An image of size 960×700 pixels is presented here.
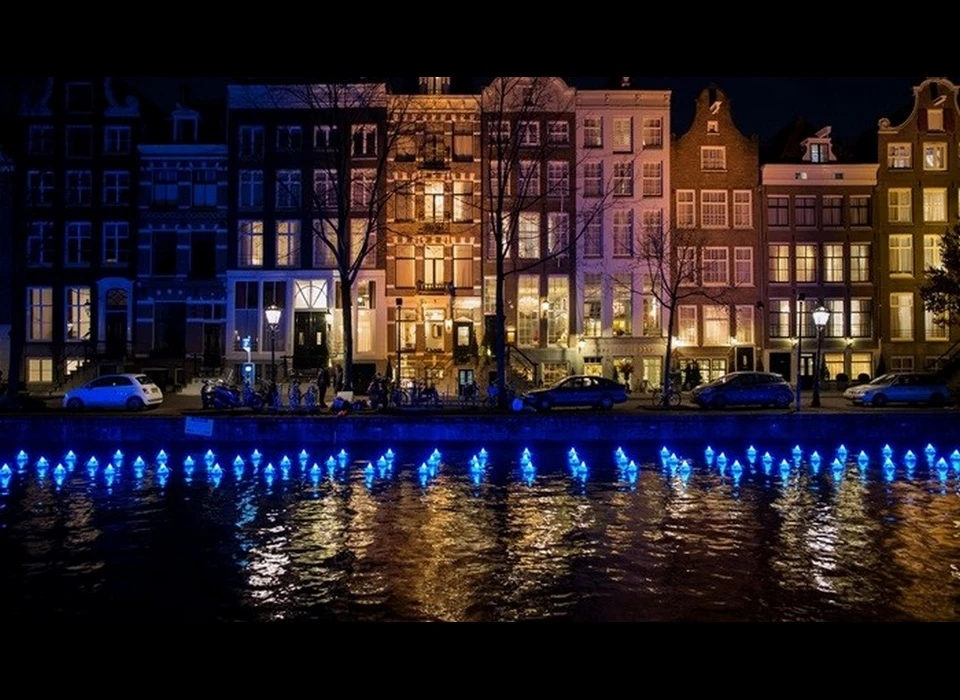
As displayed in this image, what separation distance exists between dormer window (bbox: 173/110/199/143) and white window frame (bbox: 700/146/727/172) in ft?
98.0

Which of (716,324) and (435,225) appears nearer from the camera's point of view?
(435,225)

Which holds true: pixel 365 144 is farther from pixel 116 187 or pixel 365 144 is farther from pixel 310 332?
pixel 116 187

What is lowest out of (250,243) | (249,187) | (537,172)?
(250,243)

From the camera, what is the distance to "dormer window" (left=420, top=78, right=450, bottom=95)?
47.3 m

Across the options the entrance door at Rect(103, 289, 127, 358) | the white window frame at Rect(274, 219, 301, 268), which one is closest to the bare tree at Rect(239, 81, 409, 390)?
the white window frame at Rect(274, 219, 301, 268)

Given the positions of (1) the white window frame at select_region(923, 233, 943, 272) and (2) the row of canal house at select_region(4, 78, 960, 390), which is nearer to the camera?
(2) the row of canal house at select_region(4, 78, 960, 390)

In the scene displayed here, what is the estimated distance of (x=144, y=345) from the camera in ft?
154

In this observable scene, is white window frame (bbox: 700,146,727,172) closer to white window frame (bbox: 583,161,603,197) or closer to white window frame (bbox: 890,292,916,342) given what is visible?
white window frame (bbox: 583,161,603,197)

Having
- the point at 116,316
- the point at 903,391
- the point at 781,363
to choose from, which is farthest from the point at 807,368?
the point at 116,316

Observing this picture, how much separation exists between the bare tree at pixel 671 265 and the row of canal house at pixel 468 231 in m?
0.26

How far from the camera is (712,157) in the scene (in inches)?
1925

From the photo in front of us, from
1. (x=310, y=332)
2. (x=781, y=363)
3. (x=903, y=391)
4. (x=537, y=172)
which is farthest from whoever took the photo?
(x=537, y=172)

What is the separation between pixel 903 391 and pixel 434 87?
29397mm

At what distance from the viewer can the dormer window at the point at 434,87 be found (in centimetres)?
4728
